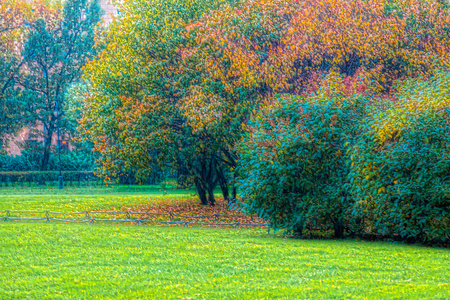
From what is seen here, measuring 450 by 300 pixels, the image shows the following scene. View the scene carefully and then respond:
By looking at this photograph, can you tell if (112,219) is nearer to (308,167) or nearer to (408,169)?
(308,167)

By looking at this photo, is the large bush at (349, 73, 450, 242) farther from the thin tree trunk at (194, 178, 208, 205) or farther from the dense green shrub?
the thin tree trunk at (194, 178, 208, 205)

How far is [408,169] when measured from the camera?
40.2ft

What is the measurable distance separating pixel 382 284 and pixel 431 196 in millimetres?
4956

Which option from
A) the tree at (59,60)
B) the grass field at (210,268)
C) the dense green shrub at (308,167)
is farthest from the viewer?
the tree at (59,60)

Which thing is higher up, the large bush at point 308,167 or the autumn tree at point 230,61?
the autumn tree at point 230,61

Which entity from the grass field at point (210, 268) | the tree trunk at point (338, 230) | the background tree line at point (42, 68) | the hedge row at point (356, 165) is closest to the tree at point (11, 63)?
the background tree line at point (42, 68)

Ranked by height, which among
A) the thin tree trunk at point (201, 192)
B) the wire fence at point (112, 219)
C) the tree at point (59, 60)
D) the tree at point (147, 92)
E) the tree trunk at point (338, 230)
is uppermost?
the tree at point (59, 60)

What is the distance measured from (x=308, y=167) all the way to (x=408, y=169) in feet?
8.66

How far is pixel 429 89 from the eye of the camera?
1304cm

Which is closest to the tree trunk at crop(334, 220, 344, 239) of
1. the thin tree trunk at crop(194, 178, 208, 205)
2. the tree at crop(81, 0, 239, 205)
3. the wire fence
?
the wire fence

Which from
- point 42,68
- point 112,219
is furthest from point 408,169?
point 42,68

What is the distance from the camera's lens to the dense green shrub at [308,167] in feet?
45.0

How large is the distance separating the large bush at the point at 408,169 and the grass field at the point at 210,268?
0.68 m

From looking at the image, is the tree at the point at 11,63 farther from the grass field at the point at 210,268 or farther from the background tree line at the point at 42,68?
the grass field at the point at 210,268
